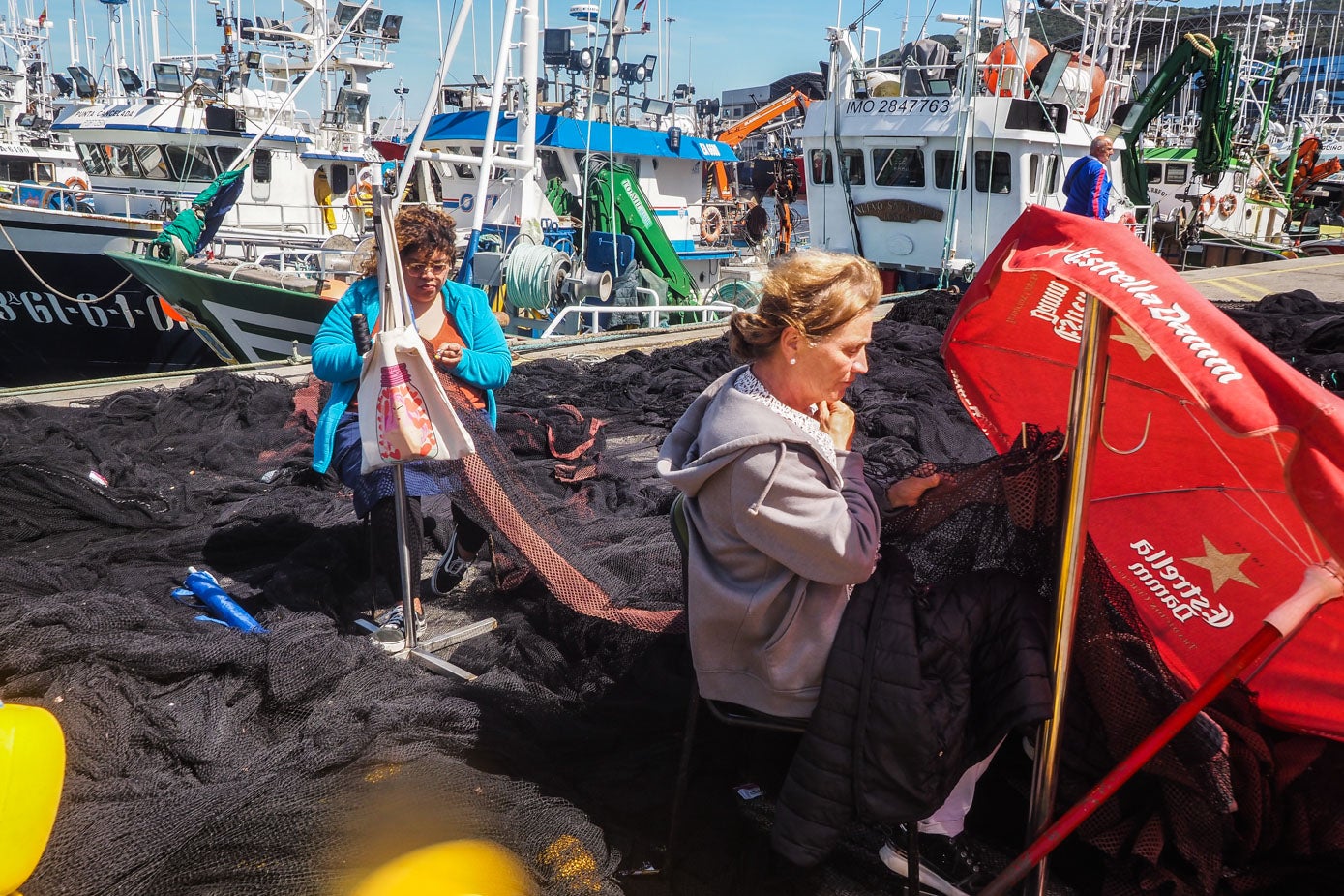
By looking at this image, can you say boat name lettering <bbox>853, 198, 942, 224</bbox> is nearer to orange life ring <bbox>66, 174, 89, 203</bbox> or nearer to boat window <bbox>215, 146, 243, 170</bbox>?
boat window <bbox>215, 146, 243, 170</bbox>

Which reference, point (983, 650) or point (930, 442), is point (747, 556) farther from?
point (930, 442)

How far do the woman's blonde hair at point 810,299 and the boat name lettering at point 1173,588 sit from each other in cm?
88

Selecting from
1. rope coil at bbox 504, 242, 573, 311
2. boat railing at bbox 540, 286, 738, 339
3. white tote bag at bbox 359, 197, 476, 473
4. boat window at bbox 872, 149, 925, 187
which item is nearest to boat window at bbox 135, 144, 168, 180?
boat railing at bbox 540, 286, 738, 339

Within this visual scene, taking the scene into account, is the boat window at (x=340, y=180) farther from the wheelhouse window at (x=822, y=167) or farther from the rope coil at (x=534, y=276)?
the rope coil at (x=534, y=276)

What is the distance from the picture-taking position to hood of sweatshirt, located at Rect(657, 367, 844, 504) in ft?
6.42

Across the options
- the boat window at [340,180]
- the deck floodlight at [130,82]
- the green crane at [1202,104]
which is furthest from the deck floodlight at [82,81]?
the green crane at [1202,104]

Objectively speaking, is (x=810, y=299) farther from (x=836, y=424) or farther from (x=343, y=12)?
(x=343, y=12)

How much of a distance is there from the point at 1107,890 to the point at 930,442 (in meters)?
3.51

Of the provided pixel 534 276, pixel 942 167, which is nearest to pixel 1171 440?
pixel 534 276

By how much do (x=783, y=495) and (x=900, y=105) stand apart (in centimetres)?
1395

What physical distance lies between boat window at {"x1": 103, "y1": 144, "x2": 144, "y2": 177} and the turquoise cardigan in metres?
16.1

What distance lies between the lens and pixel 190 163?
16828 mm

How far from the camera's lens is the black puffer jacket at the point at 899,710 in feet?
6.41

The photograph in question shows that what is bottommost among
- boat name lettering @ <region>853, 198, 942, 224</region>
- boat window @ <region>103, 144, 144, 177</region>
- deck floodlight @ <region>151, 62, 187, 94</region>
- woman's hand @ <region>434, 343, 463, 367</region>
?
woman's hand @ <region>434, 343, 463, 367</region>
